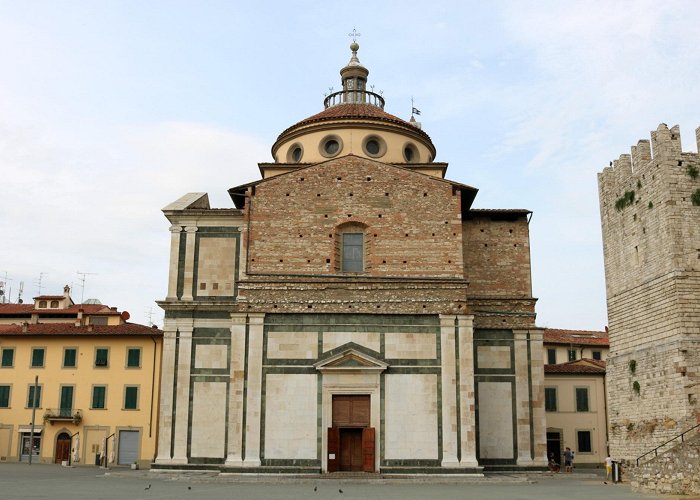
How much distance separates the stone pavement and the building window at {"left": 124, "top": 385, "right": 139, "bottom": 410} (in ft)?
24.3

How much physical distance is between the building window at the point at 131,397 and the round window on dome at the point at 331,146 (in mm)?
14681

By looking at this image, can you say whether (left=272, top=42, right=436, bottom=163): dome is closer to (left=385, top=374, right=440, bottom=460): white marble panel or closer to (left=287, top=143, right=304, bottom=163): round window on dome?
(left=287, top=143, right=304, bottom=163): round window on dome

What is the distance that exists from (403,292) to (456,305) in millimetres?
1991

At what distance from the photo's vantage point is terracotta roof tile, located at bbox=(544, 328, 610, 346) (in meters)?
52.3

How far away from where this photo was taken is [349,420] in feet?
94.9

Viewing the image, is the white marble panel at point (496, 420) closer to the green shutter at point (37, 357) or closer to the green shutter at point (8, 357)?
the green shutter at point (37, 357)

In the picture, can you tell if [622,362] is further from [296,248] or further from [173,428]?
[173,428]

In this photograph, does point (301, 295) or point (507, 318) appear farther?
point (507, 318)

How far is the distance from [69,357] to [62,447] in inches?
171

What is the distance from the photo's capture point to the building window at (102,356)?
39.9 metres

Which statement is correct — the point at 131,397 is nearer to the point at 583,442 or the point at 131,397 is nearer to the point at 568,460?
the point at 568,460

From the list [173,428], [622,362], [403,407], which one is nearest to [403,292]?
[403,407]

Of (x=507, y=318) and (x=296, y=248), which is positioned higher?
(x=296, y=248)

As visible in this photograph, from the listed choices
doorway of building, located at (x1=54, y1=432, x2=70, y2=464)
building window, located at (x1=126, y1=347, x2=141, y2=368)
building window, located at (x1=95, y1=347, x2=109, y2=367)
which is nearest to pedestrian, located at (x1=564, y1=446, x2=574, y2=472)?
building window, located at (x1=126, y1=347, x2=141, y2=368)
